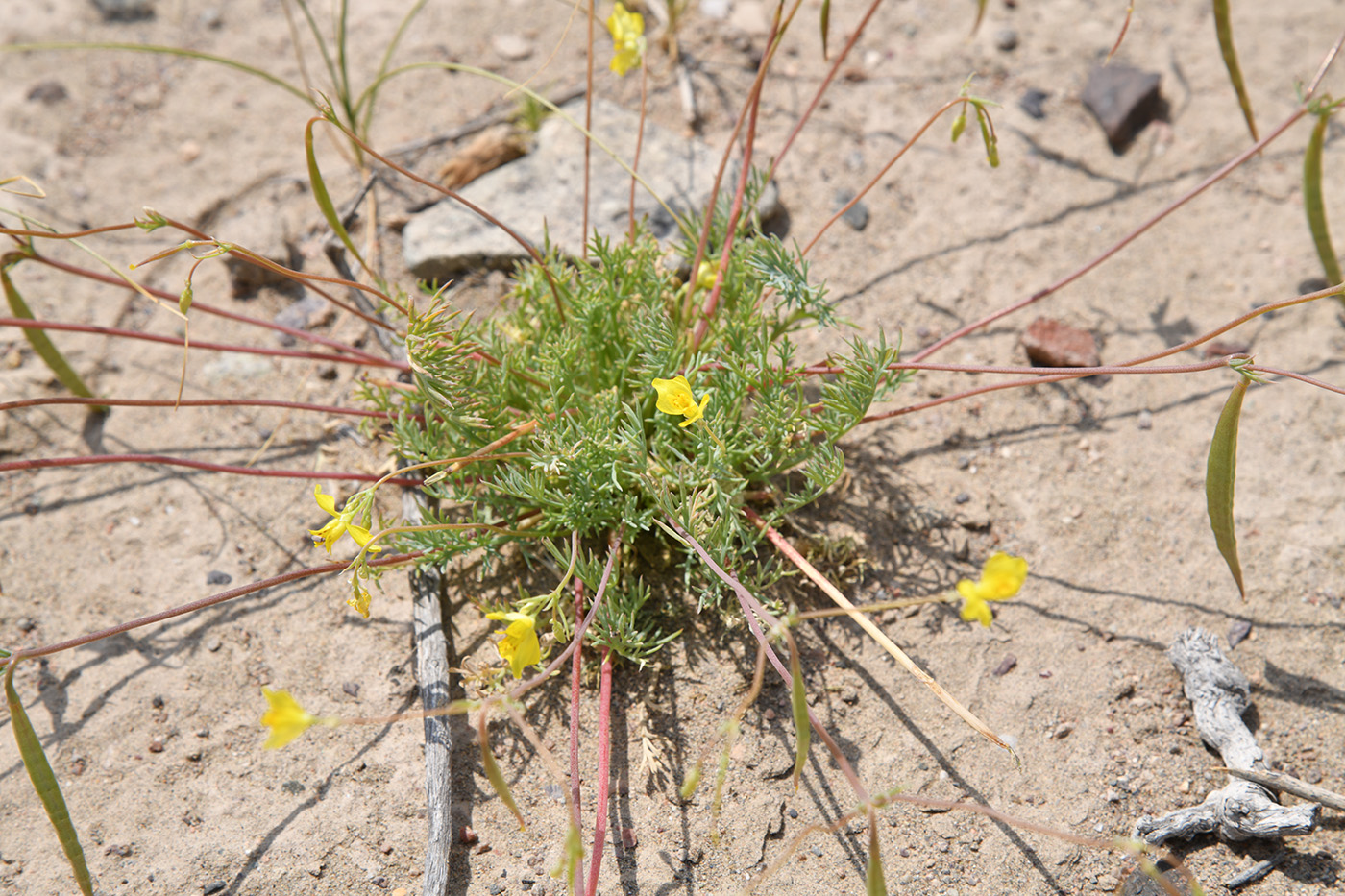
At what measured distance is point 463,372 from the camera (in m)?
1.92

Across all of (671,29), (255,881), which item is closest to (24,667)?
(255,881)

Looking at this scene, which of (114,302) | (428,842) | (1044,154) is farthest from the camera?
(1044,154)

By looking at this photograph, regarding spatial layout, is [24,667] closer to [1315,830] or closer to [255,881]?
[255,881]

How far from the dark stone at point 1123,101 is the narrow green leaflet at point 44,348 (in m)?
3.75

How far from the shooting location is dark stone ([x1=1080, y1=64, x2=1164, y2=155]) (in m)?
3.12

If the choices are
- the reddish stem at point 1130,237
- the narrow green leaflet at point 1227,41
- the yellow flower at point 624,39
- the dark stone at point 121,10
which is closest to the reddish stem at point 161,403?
the yellow flower at point 624,39

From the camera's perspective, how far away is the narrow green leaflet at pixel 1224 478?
1.72 metres

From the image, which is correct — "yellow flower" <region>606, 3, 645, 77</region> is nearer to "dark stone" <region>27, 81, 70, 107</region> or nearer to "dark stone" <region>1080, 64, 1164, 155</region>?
"dark stone" <region>1080, 64, 1164, 155</region>

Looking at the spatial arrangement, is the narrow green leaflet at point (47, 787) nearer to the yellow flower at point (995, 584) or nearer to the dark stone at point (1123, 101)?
the yellow flower at point (995, 584)

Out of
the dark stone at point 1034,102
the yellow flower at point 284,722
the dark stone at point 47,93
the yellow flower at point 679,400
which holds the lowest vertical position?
the yellow flower at point 284,722

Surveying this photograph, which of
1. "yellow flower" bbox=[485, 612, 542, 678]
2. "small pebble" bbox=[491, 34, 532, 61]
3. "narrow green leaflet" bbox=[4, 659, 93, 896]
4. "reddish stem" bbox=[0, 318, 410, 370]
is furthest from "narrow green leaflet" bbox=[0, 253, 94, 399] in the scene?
"small pebble" bbox=[491, 34, 532, 61]

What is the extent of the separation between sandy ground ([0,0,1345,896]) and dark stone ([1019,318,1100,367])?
63 mm

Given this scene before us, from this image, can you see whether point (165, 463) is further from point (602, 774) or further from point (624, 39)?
point (624, 39)

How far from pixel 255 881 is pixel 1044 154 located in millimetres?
3497
